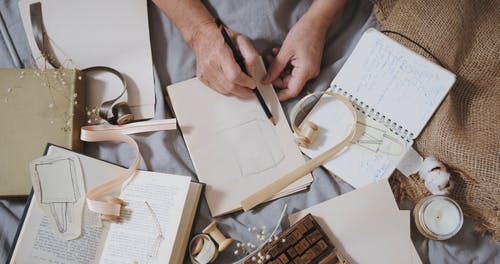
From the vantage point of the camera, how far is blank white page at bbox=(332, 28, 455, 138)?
3.08ft

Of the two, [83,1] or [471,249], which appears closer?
[471,249]

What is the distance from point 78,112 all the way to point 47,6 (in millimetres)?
291

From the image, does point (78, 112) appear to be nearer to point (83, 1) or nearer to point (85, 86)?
point (85, 86)

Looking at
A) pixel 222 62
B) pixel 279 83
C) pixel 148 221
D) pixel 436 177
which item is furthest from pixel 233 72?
pixel 436 177

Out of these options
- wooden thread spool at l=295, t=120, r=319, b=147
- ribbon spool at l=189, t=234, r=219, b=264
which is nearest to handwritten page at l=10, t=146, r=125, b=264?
ribbon spool at l=189, t=234, r=219, b=264

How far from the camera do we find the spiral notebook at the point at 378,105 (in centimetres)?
94

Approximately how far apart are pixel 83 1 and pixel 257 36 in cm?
43

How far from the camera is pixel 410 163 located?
3.11 feet

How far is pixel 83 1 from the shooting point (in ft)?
3.43

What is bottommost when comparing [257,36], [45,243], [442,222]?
[45,243]

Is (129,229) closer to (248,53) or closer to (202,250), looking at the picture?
(202,250)

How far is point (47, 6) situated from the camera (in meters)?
1.04

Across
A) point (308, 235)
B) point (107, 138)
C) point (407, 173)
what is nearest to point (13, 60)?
point (107, 138)

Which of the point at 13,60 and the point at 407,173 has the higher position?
the point at 407,173
